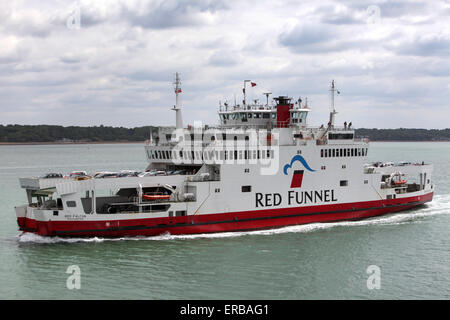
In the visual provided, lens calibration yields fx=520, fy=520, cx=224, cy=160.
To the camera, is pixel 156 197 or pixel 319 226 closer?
pixel 156 197

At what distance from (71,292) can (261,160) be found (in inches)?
527

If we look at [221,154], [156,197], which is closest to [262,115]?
[221,154]

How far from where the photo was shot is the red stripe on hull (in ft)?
84.2

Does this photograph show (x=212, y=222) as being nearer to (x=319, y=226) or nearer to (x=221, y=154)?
(x=221, y=154)

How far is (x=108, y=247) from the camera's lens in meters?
25.0

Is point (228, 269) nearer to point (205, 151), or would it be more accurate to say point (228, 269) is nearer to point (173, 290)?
point (173, 290)

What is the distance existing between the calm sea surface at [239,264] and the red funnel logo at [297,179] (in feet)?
8.13

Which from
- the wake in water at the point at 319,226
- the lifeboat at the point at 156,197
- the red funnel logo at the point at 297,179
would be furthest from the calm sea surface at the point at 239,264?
the red funnel logo at the point at 297,179

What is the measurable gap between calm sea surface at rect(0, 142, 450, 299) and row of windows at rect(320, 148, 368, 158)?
437 cm

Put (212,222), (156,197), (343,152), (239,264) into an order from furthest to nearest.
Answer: (343,152), (212,222), (156,197), (239,264)

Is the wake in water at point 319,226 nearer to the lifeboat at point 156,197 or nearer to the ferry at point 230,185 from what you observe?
the ferry at point 230,185

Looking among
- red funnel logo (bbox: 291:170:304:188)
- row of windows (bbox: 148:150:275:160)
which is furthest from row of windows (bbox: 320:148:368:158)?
row of windows (bbox: 148:150:275:160)

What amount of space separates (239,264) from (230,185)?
617 cm

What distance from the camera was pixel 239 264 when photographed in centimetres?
2298
